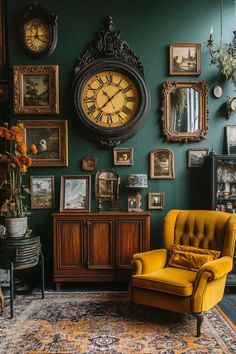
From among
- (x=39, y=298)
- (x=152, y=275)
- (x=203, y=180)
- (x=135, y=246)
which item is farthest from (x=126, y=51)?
(x=39, y=298)

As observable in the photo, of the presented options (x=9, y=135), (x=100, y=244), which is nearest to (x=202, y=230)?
(x=100, y=244)

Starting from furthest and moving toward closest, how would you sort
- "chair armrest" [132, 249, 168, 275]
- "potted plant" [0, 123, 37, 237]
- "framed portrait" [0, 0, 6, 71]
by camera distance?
1. "framed portrait" [0, 0, 6, 71]
2. "potted plant" [0, 123, 37, 237]
3. "chair armrest" [132, 249, 168, 275]

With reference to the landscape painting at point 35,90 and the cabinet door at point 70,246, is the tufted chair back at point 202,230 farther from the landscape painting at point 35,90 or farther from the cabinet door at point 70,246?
the landscape painting at point 35,90

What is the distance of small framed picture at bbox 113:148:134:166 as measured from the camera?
15.1 feet

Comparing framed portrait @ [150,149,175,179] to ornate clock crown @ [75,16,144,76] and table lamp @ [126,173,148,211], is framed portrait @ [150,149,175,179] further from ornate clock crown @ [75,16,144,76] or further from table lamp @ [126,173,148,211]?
ornate clock crown @ [75,16,144,76]

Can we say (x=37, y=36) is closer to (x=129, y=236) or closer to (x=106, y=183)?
(x=106, y=183)

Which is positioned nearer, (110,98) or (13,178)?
(13,178)

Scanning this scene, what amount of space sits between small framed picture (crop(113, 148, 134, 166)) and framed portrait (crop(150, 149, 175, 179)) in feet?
0.92

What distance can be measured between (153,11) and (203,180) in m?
2.34

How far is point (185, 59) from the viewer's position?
459 centimetres

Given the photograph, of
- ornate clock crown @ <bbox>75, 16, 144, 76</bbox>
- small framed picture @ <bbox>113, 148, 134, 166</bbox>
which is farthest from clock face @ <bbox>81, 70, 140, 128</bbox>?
small framed picture @ <bbox>113, 148, 134, 166</bbox>

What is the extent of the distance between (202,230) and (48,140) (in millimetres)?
2290

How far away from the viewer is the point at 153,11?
4582 millimetres

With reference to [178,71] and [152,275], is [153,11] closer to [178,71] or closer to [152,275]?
[178,71]
